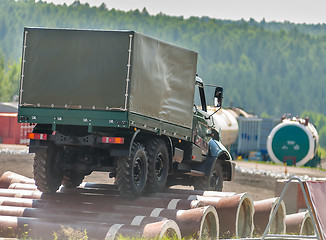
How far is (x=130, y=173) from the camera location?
13.2 meters

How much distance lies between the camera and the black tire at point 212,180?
17.3 m

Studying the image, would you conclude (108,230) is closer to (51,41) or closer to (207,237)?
(207,237)

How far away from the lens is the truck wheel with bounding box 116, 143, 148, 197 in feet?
43.2

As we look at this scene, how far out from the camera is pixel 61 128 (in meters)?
13.6

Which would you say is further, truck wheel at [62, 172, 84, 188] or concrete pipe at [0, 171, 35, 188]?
concrete pipe at [0, 171, 35, 188]

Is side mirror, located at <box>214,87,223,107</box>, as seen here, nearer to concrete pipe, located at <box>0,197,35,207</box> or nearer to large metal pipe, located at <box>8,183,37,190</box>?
large metal pipe, located at <box>8,183,37,190</box>

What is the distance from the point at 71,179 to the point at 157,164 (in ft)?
6.47

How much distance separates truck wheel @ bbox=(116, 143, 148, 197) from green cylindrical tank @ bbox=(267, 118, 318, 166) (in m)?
34.2

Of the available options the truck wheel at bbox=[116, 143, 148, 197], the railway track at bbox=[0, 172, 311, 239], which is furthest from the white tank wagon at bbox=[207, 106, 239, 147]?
the truck wheel at bbox=[116, 143, 148, 197]

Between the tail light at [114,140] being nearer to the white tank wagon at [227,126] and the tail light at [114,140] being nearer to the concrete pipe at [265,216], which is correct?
the concrete pipe at [265,216]

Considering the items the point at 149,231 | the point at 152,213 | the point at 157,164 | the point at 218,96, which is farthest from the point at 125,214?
the point at 218,96

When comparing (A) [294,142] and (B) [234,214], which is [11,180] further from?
(A) [294,142]

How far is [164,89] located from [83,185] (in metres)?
2.94

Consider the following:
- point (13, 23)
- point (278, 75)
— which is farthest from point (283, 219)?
point (13, 23)
